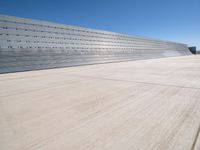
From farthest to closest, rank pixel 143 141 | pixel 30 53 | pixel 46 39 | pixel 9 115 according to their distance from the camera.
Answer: pixel 46 39 → pixel 30 53 → pixel 9 115 → pixel 143 141

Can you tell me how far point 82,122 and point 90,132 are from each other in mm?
117

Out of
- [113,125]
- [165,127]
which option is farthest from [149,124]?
[113,125]

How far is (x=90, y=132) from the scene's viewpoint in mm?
622

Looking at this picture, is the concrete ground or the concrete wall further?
the concrete wall

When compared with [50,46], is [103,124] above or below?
below

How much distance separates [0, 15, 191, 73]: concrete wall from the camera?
178 inches

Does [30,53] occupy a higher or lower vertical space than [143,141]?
higher

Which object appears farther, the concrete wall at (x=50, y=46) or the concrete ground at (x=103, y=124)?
the concrete wall at (x=50, y=46)

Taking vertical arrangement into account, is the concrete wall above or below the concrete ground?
above

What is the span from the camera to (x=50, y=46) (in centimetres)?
601

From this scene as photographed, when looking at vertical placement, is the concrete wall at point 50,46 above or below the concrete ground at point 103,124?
above

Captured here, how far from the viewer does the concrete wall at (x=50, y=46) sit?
4.52 m

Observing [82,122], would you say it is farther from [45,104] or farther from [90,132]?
[45,104]

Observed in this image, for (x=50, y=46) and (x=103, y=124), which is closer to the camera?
(x=103, y=124)
